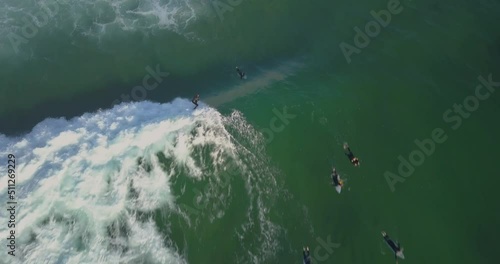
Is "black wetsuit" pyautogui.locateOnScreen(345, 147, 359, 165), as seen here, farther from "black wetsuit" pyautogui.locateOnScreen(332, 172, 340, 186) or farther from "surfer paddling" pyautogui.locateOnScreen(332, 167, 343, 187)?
"black wetsuit" pyautogui.locateOnScreen(332, 172, 340, 186)

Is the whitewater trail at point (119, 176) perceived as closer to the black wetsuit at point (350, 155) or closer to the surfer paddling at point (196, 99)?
the surfer paddling at point (196, 99)

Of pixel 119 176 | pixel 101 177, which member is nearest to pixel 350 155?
pixel 119 176

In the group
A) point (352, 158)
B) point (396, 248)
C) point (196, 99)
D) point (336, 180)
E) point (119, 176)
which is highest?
point (196, 99)

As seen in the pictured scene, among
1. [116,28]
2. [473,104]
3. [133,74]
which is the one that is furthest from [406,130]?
[116,28]

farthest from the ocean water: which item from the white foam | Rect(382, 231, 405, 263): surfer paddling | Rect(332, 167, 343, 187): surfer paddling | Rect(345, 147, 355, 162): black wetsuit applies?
Rect(332, 167, 343, 187): surfer paddling

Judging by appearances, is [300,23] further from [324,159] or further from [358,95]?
[324,159]

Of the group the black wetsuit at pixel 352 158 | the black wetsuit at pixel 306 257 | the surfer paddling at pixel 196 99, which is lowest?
the black wetsuit at pixel 306 257

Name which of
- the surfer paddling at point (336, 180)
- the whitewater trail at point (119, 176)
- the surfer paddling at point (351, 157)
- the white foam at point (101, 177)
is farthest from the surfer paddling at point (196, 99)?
the surfer paddling at point (351, 157)

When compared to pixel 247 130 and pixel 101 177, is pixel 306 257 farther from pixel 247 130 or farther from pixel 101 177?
pixel 101 177
